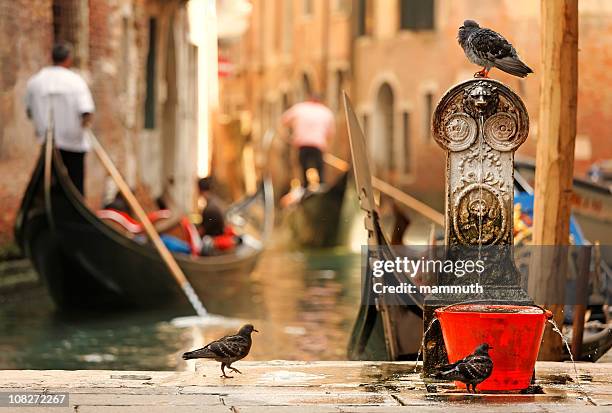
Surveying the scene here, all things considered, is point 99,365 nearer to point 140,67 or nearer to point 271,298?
point 271,298

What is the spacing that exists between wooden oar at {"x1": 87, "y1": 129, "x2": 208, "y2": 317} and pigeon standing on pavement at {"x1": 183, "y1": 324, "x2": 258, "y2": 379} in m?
3.60

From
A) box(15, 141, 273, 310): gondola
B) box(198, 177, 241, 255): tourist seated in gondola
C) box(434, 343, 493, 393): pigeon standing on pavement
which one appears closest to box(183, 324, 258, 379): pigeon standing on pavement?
box(434, 343, 493, 393): pigeon standing on pavement

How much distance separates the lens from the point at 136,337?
7594 mm

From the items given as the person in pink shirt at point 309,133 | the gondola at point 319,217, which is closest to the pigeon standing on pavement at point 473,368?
the gondola at point 319,217

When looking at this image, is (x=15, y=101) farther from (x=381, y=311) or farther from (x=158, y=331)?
(x=381, y=311)

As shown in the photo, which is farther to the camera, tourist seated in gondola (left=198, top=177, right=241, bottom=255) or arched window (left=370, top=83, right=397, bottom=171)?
arched window (left=370, top=83, right=397, bottom=171)

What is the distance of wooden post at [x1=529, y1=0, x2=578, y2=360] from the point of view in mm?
5117

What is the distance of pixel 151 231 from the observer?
8.09 meters

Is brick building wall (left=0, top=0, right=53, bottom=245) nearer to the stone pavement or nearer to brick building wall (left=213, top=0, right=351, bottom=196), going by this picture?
the stone pavement

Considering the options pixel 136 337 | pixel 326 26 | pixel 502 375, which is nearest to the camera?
pixel 502 375

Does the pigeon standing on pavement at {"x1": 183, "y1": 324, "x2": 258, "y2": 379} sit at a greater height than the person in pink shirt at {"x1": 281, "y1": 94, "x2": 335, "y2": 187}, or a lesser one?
greater

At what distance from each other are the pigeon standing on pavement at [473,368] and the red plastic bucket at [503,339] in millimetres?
105

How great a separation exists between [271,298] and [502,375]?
535 cm

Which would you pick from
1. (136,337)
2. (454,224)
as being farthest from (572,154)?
(136,337)
